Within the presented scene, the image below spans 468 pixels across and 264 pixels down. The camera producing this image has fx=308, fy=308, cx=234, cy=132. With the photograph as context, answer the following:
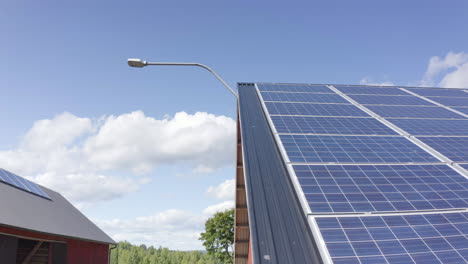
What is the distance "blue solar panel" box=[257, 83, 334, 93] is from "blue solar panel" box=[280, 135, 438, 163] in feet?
25.0

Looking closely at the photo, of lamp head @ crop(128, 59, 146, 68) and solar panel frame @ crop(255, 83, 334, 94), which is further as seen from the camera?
solar panel frame @ crop(255, 83, 334, 94)

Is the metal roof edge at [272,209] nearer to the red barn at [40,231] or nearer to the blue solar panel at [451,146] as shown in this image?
the blue solar panel at [451,146]

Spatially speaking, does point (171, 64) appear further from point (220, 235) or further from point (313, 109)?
point (220, 235)

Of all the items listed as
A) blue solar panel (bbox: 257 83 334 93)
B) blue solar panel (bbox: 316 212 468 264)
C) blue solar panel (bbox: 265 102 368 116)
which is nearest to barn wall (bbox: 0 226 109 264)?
blue solar panel (bbox: 265 102 368 116)

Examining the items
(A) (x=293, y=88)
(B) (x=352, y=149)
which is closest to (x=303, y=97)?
(A) (x=293, y=88)

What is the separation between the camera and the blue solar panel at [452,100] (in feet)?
53.4

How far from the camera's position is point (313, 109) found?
13.3m

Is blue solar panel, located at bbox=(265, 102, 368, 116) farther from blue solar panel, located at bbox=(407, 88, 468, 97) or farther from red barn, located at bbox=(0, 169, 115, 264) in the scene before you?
red barn, located at bbox=(0, 169, 115, 264)

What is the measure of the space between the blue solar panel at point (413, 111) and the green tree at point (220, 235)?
1893 inches

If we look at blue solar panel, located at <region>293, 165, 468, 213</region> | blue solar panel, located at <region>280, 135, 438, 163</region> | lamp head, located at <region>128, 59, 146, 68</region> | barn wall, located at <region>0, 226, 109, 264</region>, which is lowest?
barn wall, located at <region>0, 226, 109, 264</region>

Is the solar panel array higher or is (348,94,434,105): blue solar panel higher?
(348,94,434,105): blue solar panel

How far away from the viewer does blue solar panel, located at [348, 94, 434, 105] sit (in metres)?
15.6

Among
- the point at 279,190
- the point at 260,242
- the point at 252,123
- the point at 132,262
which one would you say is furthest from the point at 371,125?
the point at 132,262

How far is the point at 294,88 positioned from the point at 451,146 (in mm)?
9234
